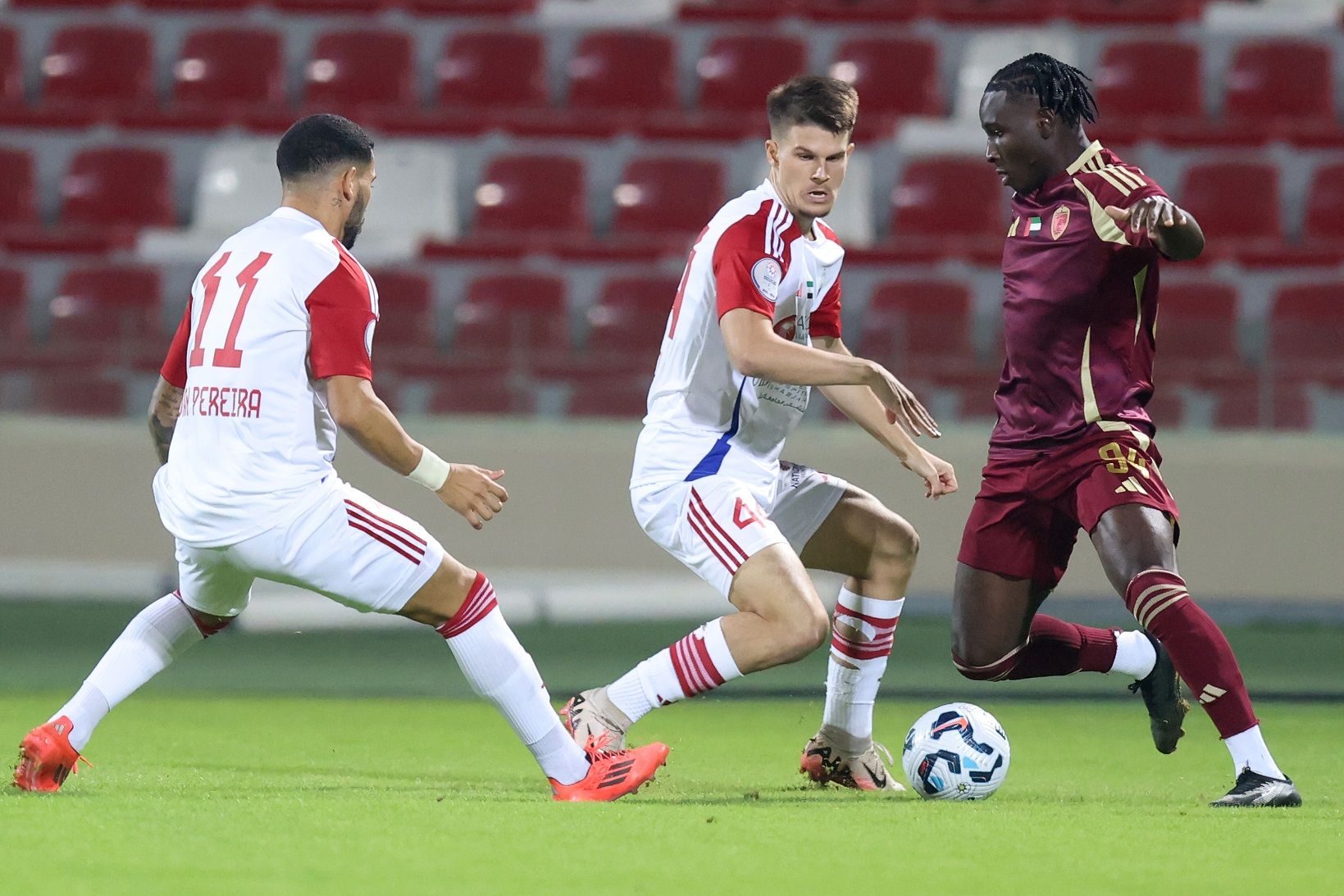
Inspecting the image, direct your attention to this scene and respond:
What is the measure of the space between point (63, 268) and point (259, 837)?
8260 mm

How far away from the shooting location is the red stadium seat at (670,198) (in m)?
12.3

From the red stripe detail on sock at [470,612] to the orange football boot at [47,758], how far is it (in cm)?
102

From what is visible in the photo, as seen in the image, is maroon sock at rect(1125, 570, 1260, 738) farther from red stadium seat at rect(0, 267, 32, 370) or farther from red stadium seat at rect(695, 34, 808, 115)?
red stadium seat at rect(695, 34, 808, 115)

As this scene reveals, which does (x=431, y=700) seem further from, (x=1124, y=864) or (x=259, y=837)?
(x=1124, y=864)

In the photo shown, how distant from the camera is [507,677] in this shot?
15.7ft

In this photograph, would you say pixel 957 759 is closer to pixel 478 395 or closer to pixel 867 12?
pixel 478 395

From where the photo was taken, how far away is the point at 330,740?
6.48 meters

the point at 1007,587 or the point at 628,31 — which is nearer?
the point at 1007,587

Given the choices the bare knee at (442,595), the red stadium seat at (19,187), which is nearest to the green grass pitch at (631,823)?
the bare knee at (442,595)

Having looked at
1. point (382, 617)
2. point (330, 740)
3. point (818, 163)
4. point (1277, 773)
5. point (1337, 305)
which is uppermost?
point (818, 163)

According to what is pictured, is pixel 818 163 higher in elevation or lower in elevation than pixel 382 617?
higher

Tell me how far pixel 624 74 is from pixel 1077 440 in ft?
28.9

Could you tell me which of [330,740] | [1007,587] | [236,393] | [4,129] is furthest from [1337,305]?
[4,129]

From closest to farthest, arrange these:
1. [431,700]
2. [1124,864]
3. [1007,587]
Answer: [1124,864]
[1007,587]
[431,700]
